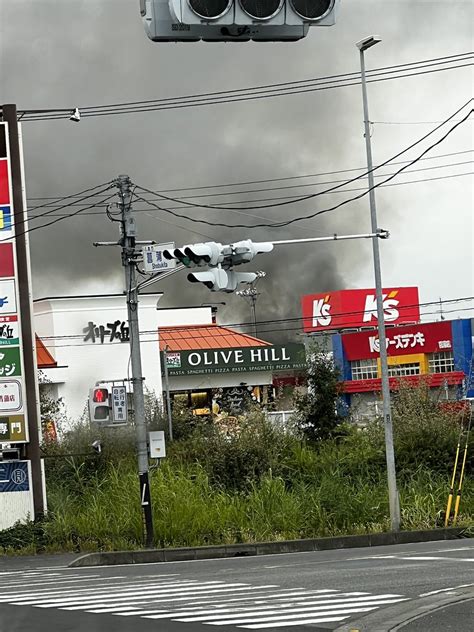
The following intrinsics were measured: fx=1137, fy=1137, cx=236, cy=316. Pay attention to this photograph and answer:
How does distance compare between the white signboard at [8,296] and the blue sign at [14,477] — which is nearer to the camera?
the blue sign at [14,477]

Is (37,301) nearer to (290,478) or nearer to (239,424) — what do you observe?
(239,424)

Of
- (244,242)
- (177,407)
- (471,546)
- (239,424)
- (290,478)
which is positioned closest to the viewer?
(244,242)

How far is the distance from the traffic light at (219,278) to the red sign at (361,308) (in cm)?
7774

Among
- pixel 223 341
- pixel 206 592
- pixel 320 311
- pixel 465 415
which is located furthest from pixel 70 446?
pixel 320 311

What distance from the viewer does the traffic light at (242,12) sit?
5031 millimetres

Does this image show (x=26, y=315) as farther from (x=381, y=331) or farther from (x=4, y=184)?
(x=381, y=331)

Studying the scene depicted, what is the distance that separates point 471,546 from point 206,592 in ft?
28.7

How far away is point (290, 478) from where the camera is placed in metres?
32.7

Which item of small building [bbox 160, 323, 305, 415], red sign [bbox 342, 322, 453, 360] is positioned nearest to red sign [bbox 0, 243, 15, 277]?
small building [bbox 160, 323, 305, 415]

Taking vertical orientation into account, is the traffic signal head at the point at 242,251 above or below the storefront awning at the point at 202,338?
below

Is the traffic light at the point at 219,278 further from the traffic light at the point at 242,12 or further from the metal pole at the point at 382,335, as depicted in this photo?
the traffic light at the point at 242,12

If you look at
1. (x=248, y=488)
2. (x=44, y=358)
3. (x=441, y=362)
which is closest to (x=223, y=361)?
(x=44, y=358)

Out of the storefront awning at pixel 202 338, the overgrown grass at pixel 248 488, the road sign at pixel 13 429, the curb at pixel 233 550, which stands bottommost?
the curb at pixel 233 550

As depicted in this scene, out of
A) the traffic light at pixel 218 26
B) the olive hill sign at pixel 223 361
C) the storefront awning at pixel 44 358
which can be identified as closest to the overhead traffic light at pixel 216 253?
the traffic light at pixel 218 26
